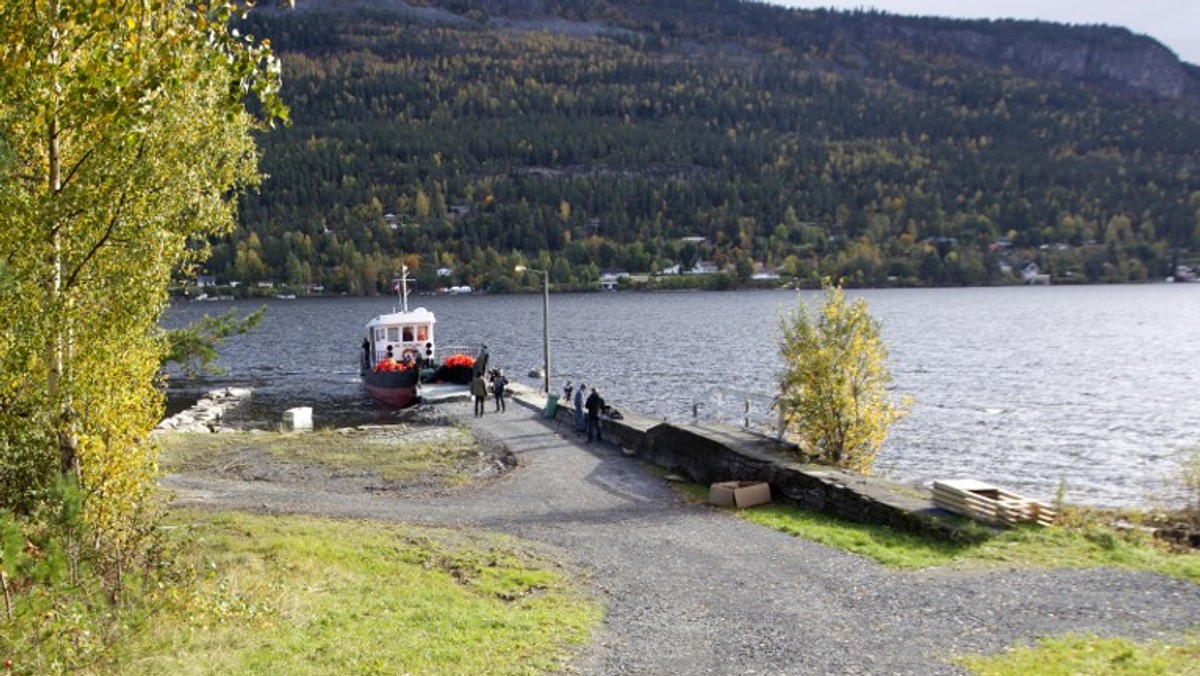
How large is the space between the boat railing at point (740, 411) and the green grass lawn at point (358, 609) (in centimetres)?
892

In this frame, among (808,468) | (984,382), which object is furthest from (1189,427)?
(808,468)

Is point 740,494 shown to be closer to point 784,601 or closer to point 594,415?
point 784,601

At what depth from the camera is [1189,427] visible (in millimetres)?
47812

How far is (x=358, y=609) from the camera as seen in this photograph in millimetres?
11211

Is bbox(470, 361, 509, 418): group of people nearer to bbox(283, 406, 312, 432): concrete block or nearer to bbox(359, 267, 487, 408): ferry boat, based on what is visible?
bbox(283, 406, 312, 432): concrete block

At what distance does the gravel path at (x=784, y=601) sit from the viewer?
1008 centimetres

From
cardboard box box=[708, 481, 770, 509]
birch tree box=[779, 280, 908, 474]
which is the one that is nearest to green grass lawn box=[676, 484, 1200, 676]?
cardboard box box=[708, 481, 770, 509]

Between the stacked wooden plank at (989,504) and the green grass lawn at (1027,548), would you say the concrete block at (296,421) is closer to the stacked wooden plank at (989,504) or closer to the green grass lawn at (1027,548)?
the green grass lawn at (1027,548)

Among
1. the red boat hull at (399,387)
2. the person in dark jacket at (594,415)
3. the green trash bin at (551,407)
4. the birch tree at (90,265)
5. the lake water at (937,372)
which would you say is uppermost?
the birch tree at (90,265)

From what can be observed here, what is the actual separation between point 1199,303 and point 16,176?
8076 inches

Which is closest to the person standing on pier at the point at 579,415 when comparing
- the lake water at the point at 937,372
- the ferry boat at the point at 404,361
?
the lake water at the point at 937,372

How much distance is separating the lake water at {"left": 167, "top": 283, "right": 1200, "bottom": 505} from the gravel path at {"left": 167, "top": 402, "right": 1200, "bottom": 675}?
8.66 meters

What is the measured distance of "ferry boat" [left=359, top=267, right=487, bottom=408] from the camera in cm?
4803

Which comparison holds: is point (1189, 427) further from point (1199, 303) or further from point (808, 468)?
point (1199, 303)
